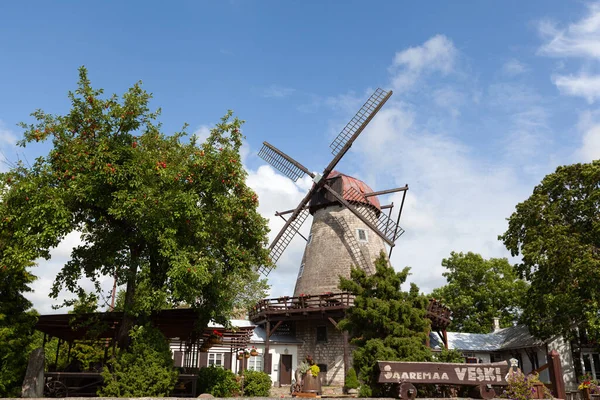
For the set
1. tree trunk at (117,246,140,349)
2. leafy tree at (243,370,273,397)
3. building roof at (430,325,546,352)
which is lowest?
leafy tree at (243,370,273,397)

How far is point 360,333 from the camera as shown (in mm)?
13594

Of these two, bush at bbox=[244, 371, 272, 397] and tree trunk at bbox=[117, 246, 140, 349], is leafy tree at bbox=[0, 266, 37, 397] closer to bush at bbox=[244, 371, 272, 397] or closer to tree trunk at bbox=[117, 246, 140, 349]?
tree trunk at bbox=[117, 246, 140, 349]

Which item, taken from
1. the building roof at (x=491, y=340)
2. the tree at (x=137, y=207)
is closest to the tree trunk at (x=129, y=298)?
the tree at (x=137, y=207)

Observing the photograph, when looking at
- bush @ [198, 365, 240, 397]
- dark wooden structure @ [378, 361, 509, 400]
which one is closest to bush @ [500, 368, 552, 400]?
dark wooden structure @ [378, 361, 509, 400]

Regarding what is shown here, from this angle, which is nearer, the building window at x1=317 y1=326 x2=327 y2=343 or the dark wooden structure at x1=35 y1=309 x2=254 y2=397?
the dark wooden structure at x1=35 y1=309 x2=254 y2=397

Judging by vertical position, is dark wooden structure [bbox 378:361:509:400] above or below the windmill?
below

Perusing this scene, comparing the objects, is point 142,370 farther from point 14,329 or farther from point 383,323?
point 383,323

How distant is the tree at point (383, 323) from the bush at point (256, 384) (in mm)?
5981

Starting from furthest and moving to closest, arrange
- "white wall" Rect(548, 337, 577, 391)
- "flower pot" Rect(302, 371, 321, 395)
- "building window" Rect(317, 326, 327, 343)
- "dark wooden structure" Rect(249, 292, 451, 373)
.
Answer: "building window" Rect(317, 326, 327, 343) < "white wall" Rect(548, 337, 577, 391) < "dark wooden structure" Rect(249, 292, 451, 373) < "flower pot" Rect(302, 371, 321, 395)

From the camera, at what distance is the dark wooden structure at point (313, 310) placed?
70.8ft

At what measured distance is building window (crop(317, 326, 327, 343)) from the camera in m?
23.5

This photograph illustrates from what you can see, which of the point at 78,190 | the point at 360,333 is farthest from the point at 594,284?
the point at 78,190

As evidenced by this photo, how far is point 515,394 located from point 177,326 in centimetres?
1116

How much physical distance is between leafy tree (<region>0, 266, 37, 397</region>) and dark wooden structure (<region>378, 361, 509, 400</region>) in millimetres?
10317
